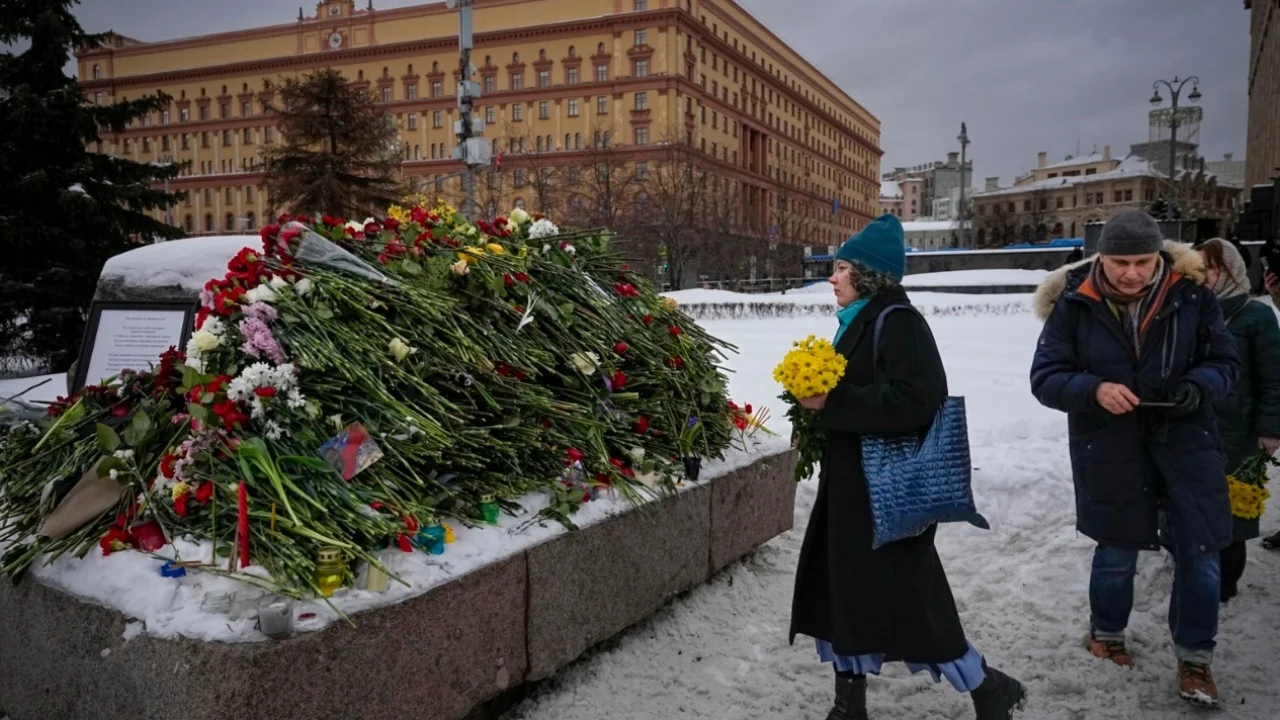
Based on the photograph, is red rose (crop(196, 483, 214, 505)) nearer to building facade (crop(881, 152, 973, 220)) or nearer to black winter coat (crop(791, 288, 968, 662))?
black winter coat (crop(791, 288, 968, 662))

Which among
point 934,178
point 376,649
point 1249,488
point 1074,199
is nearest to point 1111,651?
point 1249,488

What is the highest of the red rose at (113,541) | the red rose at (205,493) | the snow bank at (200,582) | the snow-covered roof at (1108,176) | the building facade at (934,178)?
the building facade at (934,178)

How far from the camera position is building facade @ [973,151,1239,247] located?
7619cm

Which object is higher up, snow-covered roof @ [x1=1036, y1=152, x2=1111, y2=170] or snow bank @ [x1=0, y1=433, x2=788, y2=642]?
snow-covered roof @ [x1=1036, y1=152, x2=1111, y2=170]

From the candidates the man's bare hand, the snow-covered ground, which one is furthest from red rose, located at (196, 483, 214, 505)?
the man's bare hand

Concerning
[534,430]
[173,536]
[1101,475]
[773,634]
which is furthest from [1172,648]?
[173,536]

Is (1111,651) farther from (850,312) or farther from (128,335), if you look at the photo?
(128,335)

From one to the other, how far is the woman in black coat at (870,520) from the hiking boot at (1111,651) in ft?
2.73

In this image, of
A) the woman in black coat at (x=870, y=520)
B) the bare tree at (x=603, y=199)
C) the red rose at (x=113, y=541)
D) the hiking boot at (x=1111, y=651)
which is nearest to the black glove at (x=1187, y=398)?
the woman in black coat at (x=870, y=520)

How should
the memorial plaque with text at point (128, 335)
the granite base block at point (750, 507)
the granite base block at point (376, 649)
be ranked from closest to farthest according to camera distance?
the granite base block at point (376, 649) < the granite base block at point (750, 507) < the memorial plaque with text at point (128, 335)

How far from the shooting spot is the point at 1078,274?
3.51 metres

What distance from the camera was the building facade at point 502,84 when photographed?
2279 inches

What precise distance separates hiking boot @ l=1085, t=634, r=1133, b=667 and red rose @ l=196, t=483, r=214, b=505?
3.47m

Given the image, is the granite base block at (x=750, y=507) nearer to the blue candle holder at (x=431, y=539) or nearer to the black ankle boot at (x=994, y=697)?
the black ankle boot at (x=994, y=697)
